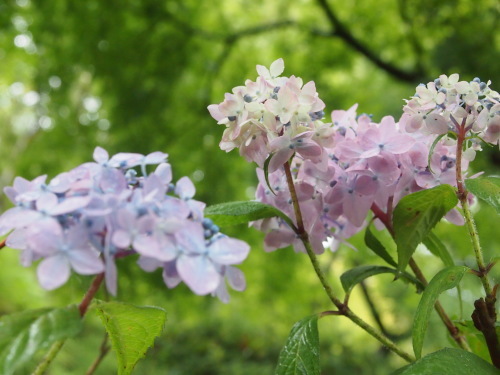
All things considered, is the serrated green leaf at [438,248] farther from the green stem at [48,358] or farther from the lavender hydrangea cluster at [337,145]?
the green stem at [48,358]

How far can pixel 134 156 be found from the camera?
436 millimetres

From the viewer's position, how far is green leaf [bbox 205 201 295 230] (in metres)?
0.51

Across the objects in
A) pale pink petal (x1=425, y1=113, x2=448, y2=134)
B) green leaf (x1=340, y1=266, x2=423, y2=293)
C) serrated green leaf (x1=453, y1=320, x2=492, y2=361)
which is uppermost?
pale pink petal (x1=425, y1=113, x2=448, y2=134)

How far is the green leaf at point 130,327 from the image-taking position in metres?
0.43

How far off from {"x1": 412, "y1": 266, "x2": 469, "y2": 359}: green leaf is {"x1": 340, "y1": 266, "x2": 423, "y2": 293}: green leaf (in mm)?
73

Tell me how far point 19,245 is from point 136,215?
13 centimetres

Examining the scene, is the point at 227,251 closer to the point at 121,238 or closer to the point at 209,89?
the point at 121,238

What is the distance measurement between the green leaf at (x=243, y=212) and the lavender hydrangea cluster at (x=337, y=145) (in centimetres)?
3

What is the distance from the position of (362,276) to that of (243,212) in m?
0.16

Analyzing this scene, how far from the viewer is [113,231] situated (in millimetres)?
350

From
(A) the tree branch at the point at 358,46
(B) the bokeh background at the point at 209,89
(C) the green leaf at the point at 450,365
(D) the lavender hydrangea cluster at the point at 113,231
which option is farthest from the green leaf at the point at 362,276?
(A) the tree branch at the point at 358,46

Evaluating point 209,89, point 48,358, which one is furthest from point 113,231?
point 209,89

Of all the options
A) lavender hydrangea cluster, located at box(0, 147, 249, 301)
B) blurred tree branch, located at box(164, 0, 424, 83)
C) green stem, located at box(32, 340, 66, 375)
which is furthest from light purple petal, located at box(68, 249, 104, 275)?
blurred tree branch, located at box(164, 0, 424, 83)

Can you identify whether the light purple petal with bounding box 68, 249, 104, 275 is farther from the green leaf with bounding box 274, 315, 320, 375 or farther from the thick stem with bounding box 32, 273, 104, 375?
the green leaf with bounding box 274, 315, 320, 375
